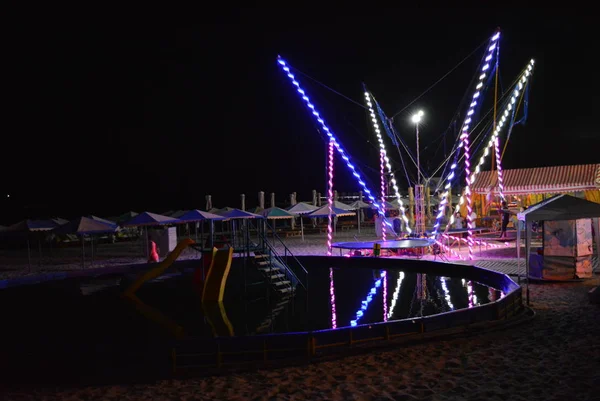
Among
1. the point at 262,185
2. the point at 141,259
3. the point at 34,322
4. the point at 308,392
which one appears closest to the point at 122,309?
the point at 34,322

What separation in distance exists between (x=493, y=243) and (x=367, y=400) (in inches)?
670

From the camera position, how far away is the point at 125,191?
60.0 metres

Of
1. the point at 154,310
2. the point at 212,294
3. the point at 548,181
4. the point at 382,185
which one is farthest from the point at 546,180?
the point at 154,310

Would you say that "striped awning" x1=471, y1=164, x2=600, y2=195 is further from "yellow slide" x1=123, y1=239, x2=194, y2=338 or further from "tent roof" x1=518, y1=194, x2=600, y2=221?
"yellow slide" x1=123, y1=239, x2=194, y2=338

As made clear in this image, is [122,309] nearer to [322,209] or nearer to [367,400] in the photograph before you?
[367,400]

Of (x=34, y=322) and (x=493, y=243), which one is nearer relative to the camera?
(x=34, y=322)

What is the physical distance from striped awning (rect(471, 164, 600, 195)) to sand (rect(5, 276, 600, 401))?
21238 mm

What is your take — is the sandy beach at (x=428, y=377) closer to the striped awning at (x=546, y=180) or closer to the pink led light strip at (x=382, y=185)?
the pink led light strip at (x=382, y=185)

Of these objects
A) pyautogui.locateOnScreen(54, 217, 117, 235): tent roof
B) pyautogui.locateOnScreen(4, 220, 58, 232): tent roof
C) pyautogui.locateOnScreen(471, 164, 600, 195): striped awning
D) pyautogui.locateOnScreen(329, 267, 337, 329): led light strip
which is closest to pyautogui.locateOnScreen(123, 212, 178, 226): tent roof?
pyautogui.locateOnScreen(54, 217, 117, 235): tent roof

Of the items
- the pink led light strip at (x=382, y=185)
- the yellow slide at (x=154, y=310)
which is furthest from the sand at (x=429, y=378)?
the pink led light strip at (x=382, y=185)

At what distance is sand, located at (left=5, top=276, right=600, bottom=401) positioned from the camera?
5359mm

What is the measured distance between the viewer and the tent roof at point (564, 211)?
35.7ft

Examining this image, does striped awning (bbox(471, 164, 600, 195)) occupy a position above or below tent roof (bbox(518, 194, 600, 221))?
above

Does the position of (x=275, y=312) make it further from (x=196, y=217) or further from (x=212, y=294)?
(x=196, y=217)
